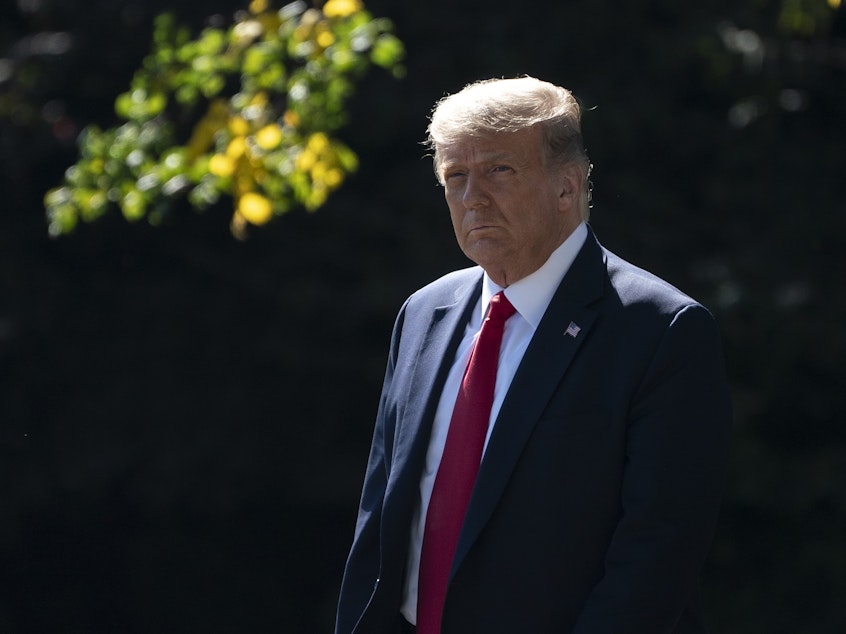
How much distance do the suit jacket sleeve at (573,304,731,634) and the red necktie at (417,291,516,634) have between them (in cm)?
26

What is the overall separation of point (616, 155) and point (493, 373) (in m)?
3.78

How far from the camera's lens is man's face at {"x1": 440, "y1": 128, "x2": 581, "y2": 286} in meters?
2.15

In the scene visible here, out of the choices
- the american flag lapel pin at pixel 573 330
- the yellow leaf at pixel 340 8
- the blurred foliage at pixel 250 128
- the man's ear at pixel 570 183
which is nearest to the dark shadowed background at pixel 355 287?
the blurred foliage at pixel 250 128

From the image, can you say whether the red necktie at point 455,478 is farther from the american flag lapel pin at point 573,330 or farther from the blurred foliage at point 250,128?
the blurred foliage at point 250,128

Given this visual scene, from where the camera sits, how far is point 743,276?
5473mm

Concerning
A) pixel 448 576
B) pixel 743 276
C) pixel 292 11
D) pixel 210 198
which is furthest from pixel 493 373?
pixel 743 276

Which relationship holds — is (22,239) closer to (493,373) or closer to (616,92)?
(616,92)

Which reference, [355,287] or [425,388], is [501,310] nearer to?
[425,388]

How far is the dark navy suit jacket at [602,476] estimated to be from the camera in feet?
6.44

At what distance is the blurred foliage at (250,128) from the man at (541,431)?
5.02 feet

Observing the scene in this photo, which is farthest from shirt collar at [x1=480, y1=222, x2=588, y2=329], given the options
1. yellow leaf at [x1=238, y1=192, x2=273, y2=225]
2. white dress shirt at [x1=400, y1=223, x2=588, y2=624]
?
yellow leaf at [x1=238, y1=192, x2=273, y2=225]

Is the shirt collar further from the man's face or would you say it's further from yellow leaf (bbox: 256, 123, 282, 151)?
yellow leaf (bbox: 256, 123, 282, 151)

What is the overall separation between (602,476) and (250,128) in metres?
2.14

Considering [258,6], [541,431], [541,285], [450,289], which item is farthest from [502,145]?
[258,6]
